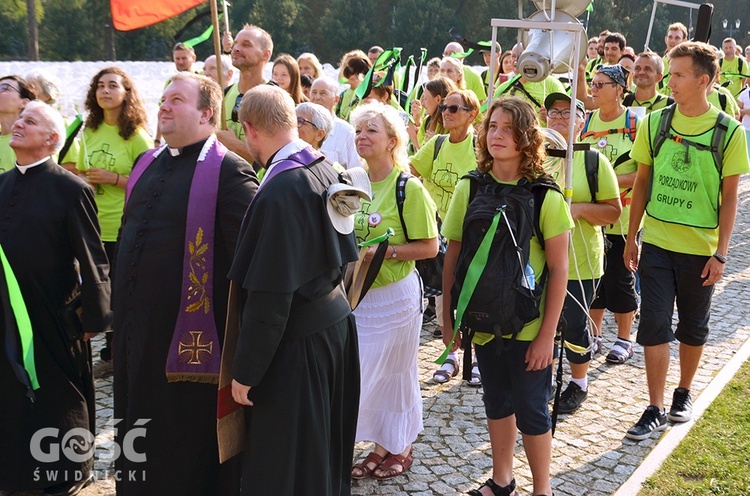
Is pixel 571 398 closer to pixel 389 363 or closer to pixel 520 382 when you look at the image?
pixel 389 363

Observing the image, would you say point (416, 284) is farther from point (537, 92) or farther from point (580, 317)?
point (537, 92)

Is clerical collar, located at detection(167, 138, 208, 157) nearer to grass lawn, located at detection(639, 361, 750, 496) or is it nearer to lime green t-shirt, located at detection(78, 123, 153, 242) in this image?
lime green t-shirt, located at detection(78, 123, 153, 242)

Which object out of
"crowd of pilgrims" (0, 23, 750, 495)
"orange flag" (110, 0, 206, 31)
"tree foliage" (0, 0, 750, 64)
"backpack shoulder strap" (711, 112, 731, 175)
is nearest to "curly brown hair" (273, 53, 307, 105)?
"crowd of pilgrims" (0, 23, 750, 495)

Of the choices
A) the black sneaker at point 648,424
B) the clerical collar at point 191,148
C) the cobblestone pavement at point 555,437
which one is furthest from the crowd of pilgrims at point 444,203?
the clerical collar at point 191,148

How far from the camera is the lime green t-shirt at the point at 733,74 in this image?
46.4 feet

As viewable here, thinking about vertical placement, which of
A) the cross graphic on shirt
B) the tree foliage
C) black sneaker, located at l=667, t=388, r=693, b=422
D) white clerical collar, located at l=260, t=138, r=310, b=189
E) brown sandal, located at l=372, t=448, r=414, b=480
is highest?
the tree foliage

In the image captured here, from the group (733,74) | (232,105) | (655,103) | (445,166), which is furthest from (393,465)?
(733,74)

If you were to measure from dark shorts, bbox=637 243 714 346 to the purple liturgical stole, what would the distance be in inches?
113

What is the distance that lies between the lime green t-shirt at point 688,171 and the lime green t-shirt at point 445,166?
130cm

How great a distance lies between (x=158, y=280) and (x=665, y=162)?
3247mm

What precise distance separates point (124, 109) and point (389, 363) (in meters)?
2.89

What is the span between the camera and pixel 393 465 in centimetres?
470

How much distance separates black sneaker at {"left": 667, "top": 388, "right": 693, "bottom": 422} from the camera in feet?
17.6


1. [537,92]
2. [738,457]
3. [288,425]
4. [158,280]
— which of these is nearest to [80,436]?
[158,280]
